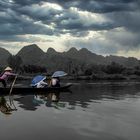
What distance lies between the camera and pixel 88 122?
1870 centimetres

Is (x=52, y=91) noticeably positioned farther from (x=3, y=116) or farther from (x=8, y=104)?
(x=3, y=116)

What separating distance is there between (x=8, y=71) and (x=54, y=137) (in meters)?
21.7

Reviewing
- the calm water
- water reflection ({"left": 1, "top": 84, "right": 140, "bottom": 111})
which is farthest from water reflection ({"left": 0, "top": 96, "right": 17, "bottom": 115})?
water reflection ({"left": 1, "top": 84, "right": 140, "bottom": 111})

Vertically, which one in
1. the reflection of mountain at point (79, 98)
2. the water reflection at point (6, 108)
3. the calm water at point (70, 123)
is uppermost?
the calm water at point (70, 123)

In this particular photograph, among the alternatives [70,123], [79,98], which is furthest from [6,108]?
[79,98]

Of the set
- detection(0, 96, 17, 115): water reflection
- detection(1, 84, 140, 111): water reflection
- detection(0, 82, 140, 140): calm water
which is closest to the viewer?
detection(0, 82, 140, 140): calm water

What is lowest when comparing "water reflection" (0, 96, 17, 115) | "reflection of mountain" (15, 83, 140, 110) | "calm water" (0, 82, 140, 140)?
"reflection of mountain" (15, 83, 140, 110)

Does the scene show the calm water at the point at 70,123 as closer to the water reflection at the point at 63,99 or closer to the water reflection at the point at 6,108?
the water reflection at the point at 6,108

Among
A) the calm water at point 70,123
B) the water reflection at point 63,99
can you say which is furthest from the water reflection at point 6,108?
the water reflection at point 63,99

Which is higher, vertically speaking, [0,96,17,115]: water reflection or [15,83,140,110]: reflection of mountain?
[0,96,17,115]: water reflection

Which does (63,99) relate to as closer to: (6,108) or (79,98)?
(79,98)

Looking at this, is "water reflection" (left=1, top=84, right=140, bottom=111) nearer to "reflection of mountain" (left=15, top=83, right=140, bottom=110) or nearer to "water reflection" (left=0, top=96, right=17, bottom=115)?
"reflection of mountain" (left=15, top=83, right=140, bottom=110)

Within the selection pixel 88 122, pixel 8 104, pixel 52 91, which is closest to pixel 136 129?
pixel 88 122

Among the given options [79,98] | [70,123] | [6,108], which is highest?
[70,123]
